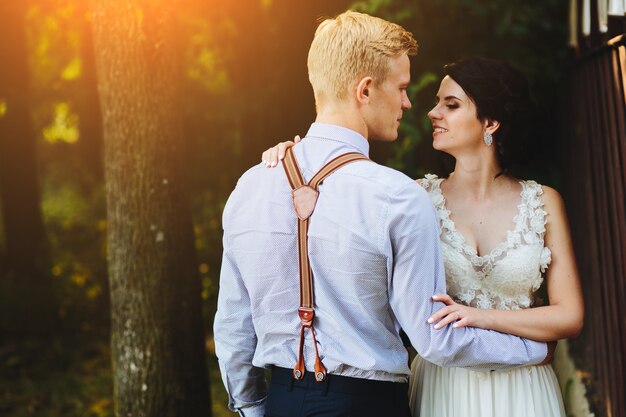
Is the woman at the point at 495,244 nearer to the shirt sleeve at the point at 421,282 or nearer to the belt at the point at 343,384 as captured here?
the shirt sleeve at the point at 421,282

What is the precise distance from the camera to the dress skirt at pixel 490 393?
9.47 ft

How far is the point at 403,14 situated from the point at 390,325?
2.54 metres

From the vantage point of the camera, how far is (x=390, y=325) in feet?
7.98

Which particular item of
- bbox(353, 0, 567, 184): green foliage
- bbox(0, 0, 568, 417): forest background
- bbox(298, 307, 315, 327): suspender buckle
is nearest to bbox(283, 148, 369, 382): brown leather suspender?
bbox(298, 307, 315, 327): suspender buckle

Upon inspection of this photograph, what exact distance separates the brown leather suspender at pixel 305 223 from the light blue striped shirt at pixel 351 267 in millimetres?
21

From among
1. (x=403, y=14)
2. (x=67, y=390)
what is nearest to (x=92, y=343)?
(x=67, y=390)

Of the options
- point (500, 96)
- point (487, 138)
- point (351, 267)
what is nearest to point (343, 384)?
point (351, 267)

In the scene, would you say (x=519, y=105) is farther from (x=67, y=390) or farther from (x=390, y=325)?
(x=67, y=390)

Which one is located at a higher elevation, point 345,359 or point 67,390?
point 345,359

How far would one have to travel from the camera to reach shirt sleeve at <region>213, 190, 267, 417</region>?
2.66 m

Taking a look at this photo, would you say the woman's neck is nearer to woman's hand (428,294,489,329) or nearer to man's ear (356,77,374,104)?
woman's hand (428,294,489,329)

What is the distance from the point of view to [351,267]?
227 centimetres

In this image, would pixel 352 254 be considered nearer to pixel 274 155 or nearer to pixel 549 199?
pixel 274 155

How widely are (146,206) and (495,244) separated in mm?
2243
